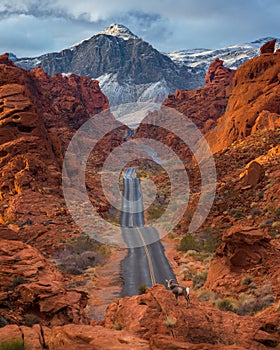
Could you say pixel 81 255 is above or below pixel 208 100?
below

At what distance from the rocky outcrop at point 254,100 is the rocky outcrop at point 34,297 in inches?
1537

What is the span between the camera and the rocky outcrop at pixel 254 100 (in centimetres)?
4891

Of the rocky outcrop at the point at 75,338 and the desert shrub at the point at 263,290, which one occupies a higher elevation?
the rocky outcrop at the point at 75,338

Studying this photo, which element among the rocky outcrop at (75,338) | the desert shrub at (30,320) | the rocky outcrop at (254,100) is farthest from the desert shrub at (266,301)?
the rocky outcrop at (254,100)

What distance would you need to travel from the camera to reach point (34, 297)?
13453 mm

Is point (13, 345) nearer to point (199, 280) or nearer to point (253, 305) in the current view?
point (253, 305)

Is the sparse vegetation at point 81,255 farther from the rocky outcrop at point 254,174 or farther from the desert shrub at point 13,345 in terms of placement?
the desert shrub at point 13,345

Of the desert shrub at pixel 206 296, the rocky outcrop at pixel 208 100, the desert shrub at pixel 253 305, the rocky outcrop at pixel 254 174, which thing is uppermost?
the rocky outcrop at pixel 208 100

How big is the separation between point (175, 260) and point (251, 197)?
9.57 metres

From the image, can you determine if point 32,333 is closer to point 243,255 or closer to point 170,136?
point 243,255

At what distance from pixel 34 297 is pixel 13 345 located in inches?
209

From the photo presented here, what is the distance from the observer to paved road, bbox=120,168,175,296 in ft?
75.7

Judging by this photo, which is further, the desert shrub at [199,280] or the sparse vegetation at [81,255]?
the sparse vegetation at [81,255]

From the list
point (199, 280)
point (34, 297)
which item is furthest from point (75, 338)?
point (199, 280)
